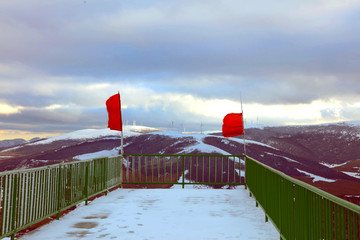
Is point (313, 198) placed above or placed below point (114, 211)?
above

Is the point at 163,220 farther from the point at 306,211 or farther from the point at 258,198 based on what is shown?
the point at 306,211

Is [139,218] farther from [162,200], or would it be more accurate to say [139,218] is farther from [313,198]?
[313,198]

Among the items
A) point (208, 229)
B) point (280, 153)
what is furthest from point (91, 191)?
point (280, 153)

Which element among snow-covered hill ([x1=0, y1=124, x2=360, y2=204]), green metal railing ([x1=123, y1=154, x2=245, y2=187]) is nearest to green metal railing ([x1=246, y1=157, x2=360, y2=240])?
green metal railing ([x1=123, y1=154, x2=245, y2=187])

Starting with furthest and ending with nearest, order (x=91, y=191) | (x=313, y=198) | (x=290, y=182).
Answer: (x=91, y=191) → (x=290, y=182) → (x=313, y=198)

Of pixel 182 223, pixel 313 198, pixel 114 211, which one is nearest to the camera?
pixel 313 198

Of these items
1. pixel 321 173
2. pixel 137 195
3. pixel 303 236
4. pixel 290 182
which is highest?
pixel 290 182

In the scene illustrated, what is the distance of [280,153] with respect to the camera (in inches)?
7116

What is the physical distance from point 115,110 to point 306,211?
456 inches

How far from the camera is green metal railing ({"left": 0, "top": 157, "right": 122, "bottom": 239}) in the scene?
6.56 m

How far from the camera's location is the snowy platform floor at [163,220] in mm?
7414

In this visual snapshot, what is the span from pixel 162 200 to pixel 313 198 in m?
7.90

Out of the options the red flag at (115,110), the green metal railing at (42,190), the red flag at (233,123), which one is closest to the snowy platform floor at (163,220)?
the green metal railing at (42,190)

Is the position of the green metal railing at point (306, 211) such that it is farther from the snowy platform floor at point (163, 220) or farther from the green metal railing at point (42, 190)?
the green metal railing at point (42, 190)
